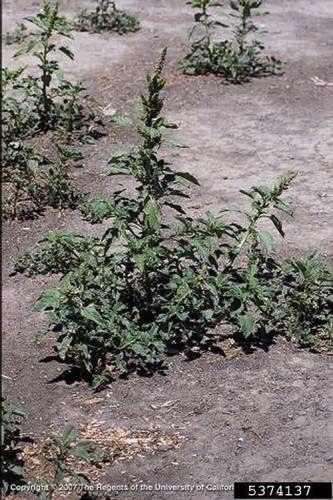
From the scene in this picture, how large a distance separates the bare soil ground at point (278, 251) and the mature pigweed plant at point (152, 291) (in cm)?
16

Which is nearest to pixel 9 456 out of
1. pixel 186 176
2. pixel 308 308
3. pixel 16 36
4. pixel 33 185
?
pixel 186 176

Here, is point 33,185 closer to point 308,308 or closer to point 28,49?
point 28,49

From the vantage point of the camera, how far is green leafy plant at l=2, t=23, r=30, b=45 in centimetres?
1105

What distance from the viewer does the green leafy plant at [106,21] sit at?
37.4 ft

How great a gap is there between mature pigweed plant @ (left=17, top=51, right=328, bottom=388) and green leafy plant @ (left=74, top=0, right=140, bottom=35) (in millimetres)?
6170

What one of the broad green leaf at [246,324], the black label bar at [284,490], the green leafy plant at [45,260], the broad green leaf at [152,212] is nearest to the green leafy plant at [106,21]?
the green leafy plant at [45,260]

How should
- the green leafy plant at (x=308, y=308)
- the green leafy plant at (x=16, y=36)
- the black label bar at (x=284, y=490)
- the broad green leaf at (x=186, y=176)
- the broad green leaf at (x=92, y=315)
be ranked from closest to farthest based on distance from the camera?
the black label bar at (x=284, y=490), the broad green leaf at (x=92, y=315), the broad green leaf at (x=186, y=176), the green leafy plant at (x=308, y=308), the green leafy plant at (x=16, y=36)

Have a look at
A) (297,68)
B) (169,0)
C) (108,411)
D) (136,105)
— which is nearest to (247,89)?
(297,68)

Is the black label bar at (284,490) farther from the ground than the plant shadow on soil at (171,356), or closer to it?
farther from the ground

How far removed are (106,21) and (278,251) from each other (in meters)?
5.72

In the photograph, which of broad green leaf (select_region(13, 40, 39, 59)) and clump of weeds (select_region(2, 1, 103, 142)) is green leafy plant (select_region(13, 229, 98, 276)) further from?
broad green leaf (select_region(13, 40, 39, 59))

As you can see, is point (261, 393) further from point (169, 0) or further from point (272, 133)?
point (169, 0)

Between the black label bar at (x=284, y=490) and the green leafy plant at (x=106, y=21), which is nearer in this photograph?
the black label bar at (x=284, y=490)

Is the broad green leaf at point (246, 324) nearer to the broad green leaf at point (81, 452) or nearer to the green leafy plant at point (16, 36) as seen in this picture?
the broad green leaf at point (81, 452)
